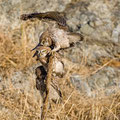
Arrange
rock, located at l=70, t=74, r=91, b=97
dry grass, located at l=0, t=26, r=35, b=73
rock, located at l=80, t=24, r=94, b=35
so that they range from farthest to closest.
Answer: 1. rock, located at l=80, t=24, r=94, b=35
2. dry grass, located at l=0, t=26, r=35, b=73
3. rock, located at l=70, t=74, r=91, b=97

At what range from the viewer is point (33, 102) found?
2.17 meters

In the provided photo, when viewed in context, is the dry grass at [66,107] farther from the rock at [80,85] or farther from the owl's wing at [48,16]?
the owl's wing at [48,16]

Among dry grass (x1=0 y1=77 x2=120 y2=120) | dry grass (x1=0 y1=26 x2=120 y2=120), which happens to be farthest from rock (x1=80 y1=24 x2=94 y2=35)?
dry grass (x1=0 y1=77 x2=120 y2=120)

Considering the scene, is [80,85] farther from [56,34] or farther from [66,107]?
[56,34]

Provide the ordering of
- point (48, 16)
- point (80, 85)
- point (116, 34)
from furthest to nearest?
point (116, 34) < point (80, 85) < point (48, 16)

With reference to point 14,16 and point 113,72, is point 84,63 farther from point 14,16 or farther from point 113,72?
point 14,16

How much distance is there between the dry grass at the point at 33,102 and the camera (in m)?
1.87

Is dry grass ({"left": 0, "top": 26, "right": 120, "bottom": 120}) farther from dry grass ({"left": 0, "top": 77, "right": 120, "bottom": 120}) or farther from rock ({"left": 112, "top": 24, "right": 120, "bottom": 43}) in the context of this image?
rock ({"left": 112, "top": 24, "right": 120, "bottom": 43})

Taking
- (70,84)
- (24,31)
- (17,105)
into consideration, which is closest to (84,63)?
(70,84)

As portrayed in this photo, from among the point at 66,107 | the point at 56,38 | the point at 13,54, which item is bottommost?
the point at 66,107

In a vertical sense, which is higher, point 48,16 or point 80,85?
point 48,16

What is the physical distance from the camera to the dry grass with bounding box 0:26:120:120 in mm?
1870

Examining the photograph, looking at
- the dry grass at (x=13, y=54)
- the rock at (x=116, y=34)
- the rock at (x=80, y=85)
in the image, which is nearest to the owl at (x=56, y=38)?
the rock at (x=80, y=85)

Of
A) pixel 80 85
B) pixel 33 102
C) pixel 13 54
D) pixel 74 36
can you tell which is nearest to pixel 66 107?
pixel 33 102
